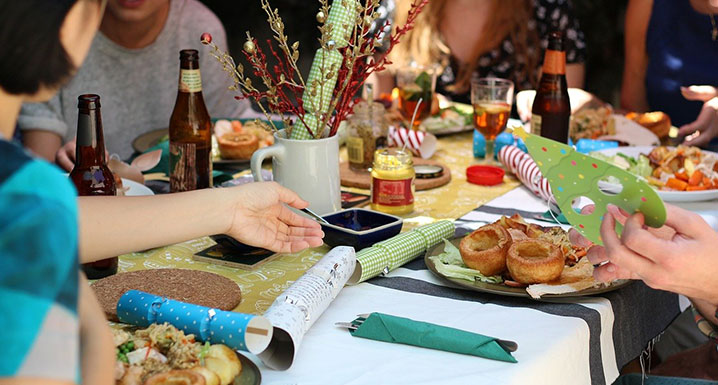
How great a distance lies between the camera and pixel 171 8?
10.4ft

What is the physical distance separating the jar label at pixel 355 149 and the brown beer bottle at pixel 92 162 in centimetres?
78

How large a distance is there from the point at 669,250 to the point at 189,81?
1087 mm

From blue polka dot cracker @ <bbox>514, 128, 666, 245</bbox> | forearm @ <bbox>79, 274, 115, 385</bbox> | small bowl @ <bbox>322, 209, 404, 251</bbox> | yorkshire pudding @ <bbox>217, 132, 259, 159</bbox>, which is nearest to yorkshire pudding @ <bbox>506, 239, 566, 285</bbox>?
blue polka dot cracker @ <bbox>514, 128, 666, 245</bbox>

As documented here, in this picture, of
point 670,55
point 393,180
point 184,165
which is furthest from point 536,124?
point 670,55

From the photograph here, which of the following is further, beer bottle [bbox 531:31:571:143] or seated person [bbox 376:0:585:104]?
seated person [bbox 376:0:585:104]

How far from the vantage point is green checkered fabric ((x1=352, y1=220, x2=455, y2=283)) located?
4.56 feet

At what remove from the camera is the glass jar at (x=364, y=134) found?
2.11 metres

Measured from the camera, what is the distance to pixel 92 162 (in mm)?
1459

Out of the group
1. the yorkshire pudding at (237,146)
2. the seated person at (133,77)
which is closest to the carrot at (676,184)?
the yorkshire pudding at (237,146)

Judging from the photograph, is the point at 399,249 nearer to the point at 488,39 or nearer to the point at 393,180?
the point at 393,180

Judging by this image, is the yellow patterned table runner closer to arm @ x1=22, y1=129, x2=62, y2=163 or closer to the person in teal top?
the person in teal top

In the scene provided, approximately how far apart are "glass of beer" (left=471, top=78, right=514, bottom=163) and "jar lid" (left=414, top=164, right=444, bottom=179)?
21 centimetres

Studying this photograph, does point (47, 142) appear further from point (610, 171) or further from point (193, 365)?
point (610, 171)

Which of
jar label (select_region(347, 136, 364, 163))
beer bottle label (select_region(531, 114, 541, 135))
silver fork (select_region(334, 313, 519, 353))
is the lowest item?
silver fork (select_region(334, 313, 519, 353))
